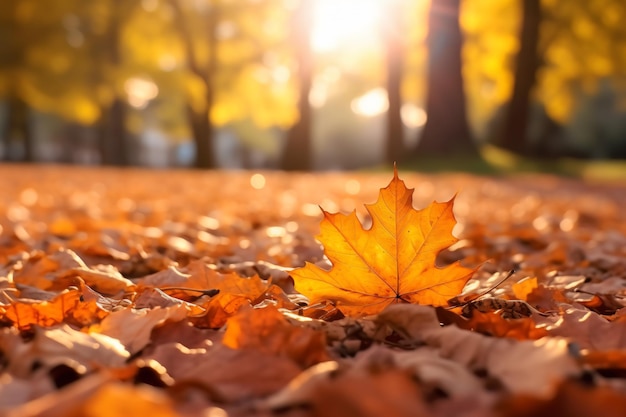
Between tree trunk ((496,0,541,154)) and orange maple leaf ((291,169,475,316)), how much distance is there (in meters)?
17.4

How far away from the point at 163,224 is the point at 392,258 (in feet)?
9.27

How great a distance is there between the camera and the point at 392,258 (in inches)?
59.5

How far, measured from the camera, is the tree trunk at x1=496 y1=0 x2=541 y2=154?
1797 cm

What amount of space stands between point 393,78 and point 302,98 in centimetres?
238

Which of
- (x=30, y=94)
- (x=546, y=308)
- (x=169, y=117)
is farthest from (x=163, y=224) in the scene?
(x=169, y=117)

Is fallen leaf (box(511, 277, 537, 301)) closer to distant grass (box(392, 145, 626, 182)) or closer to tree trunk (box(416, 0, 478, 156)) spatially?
distant grass (box(392, 145, 626, 182))

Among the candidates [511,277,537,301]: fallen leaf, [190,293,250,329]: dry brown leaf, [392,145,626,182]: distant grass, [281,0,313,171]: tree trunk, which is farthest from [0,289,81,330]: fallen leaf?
[281,0,313,171]: tree trunk

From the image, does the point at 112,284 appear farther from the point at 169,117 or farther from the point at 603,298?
the point at 169,117

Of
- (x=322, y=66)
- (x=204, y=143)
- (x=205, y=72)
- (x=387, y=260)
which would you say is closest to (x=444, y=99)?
(x=205, y=72)

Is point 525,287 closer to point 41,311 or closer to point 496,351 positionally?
point 496,351

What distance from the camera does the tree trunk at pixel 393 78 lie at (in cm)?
1856

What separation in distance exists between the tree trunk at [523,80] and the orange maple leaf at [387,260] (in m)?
17.4

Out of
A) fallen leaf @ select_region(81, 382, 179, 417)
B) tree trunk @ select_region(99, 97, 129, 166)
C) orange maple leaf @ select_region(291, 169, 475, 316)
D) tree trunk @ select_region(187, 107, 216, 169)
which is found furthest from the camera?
tree trunk @ select_region(99, 97, 129, 166)

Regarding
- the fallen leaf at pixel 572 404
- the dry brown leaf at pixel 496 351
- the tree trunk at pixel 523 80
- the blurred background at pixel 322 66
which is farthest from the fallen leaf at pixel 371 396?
the tree trunk at pixel 523 80
